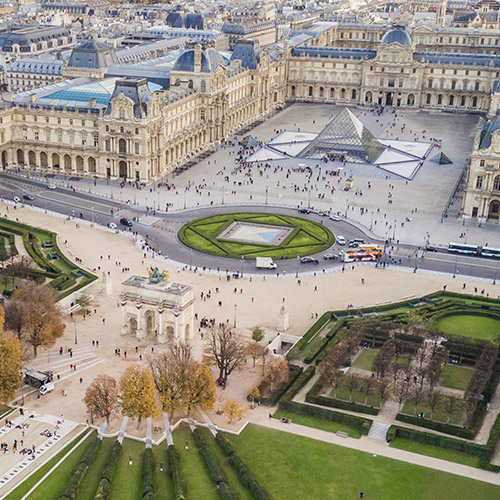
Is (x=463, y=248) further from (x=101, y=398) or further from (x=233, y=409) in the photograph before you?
(x=101, y=398)

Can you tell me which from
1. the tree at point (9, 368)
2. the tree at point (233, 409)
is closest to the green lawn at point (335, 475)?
the tree at point (233, 409)

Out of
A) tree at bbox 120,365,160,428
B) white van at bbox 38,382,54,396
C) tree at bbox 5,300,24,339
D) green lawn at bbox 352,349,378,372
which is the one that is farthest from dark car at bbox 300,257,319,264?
→ tree at bbox 120,365,160,428

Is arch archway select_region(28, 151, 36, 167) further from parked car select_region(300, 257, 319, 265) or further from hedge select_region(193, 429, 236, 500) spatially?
hedge select_region(193, 429, 236, 500)

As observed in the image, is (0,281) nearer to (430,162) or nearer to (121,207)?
(121,207)

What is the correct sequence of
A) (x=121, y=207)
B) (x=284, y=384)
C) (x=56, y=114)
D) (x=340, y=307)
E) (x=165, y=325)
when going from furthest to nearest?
(x=56, y=114) < (x=121, y=207) < (x=340, y=307) < (x=165, y=325) < (x=284, y=384)

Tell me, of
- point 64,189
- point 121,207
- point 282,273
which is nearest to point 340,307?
point 282,273

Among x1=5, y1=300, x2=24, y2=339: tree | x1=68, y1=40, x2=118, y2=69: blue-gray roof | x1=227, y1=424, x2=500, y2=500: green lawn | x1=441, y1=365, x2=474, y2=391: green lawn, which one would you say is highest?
x1=68, y1=40, x2=118, y2=69: blue-gray roof
